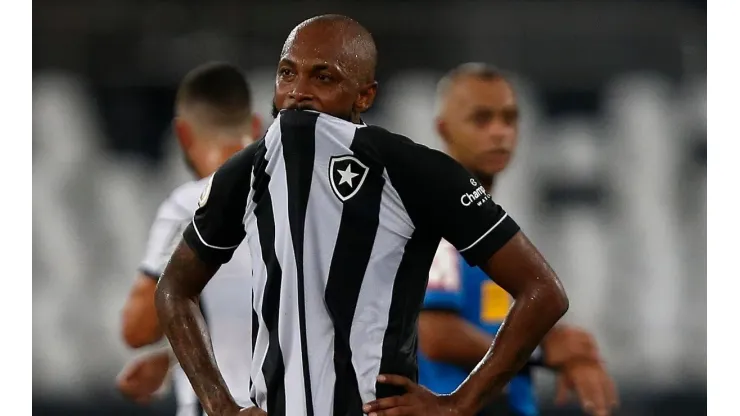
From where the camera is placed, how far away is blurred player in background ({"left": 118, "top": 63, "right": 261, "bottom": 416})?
3.06 m

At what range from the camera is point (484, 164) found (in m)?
3.34

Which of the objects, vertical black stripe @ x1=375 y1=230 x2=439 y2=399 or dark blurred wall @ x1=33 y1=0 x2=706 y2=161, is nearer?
vertical black stripe @ x1=375 y1=230 x2=439 y2=399

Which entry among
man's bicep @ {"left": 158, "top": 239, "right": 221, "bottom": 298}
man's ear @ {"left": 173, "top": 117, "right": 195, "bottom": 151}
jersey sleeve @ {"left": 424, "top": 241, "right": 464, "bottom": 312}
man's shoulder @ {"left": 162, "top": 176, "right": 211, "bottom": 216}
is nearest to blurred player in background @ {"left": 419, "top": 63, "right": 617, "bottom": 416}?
jersey sleeve @ {"left": 424, "top": 241, "right": 464, "bottom": 312}

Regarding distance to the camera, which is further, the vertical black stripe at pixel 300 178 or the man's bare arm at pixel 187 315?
the man's bare arm at pixel 187 315

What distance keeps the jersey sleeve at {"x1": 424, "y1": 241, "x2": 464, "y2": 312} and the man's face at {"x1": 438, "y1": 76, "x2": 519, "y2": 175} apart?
417 mm

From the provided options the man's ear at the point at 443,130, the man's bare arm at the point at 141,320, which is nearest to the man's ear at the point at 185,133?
the man's bare arm at the point at 141,320

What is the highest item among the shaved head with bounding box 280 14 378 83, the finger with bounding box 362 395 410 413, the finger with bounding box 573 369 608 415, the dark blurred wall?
the dark blurred wall

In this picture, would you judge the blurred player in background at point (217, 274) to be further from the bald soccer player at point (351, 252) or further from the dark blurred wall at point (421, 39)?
the bald soccer player at point (351, 252)

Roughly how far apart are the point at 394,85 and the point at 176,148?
96cm

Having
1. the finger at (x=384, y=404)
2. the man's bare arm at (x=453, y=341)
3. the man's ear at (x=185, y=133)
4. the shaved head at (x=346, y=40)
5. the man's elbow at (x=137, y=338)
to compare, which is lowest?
the man's elbow at (x=137, y=338)

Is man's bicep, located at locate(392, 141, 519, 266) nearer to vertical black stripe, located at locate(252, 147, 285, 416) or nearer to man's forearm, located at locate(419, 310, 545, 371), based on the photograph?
vertical black stripe, located at locate(252, 147, 285, 416)

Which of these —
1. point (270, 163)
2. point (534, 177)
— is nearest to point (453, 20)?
point (534, 177)

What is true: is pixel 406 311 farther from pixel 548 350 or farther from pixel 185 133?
pixel 185 133

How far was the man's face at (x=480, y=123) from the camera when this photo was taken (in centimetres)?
336
